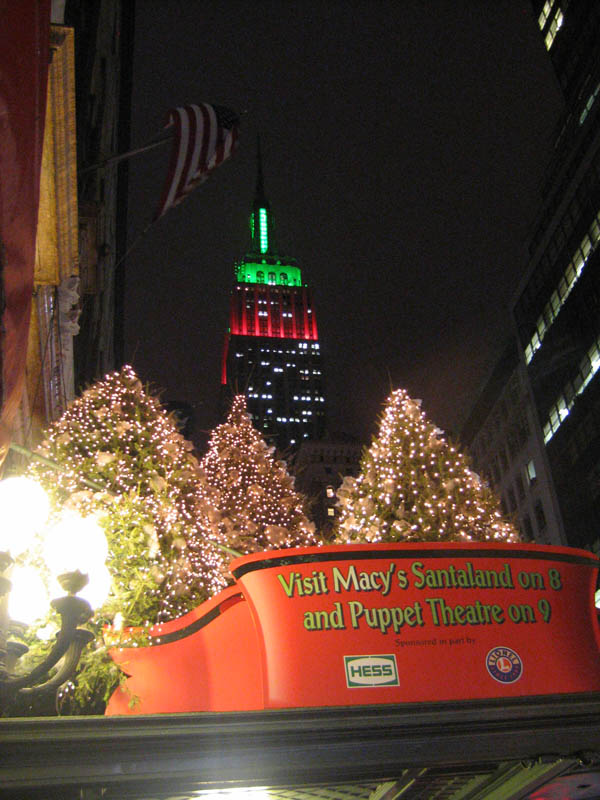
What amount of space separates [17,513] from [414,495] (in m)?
10.9

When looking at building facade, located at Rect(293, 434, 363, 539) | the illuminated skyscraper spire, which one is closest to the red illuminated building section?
the illuminated skyscraper spire

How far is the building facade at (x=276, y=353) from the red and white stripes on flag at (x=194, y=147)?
105 meters

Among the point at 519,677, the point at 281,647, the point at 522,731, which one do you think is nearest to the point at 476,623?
the point at 519,677

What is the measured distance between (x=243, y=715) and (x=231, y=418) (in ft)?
80.7

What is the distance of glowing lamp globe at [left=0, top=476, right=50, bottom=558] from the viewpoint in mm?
4477

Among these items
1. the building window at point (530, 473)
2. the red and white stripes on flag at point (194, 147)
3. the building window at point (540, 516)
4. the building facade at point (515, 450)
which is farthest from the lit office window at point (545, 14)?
the red and white stripes on flag at point (194, 147)

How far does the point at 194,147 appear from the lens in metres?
13.3

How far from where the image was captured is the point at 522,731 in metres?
4.10

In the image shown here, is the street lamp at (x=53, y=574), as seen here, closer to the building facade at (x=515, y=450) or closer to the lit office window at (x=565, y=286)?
the lit office window at (x=565, y=286)

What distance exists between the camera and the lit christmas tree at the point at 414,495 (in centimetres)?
1413

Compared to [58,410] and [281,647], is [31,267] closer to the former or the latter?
[281,647]

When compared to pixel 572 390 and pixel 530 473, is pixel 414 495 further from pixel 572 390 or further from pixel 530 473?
pixel 530 473

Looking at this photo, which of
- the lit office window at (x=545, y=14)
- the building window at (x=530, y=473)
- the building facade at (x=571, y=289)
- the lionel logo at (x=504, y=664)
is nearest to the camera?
the lionel logo at (x=504, y=664)

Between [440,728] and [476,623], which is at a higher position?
[476,623]
